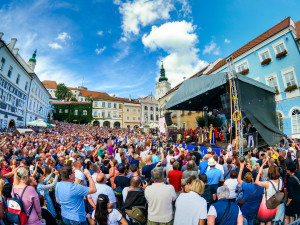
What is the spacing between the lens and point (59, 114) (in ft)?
168

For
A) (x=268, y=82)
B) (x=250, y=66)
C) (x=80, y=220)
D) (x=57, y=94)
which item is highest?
(x=57, y=94)

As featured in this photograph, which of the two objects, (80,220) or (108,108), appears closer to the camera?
(80,220)

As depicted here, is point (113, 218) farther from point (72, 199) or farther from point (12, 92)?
point (12, 92)

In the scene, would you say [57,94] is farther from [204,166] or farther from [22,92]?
[204,166]

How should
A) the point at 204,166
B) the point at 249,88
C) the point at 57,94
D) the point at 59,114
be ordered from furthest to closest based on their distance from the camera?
1. the point at 57,94
2. the point at 59,114
3. the point at 249,88
4. the point at 204,166

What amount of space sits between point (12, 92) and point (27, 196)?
2644 centimetres

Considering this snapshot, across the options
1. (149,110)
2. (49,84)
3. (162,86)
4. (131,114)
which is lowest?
(131,114)

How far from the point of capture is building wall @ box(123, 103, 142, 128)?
2224 inches

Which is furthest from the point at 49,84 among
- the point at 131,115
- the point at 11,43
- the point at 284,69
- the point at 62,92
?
the point at 284,69

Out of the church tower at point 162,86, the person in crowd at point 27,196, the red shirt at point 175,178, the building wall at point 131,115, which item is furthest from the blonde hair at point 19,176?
the building wall at point 131,115

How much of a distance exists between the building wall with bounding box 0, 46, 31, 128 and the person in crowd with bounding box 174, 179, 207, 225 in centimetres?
2480

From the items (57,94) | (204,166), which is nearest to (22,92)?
(204,166)

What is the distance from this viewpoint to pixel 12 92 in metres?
22.3

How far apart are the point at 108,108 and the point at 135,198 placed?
176 ft
